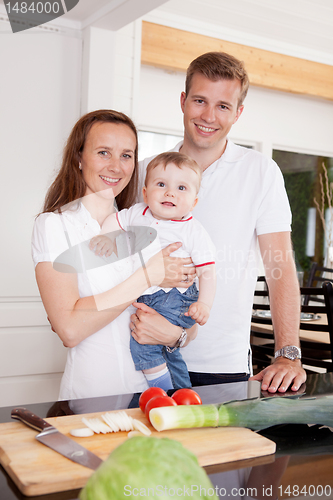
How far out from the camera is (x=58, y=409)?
1095 millimetres

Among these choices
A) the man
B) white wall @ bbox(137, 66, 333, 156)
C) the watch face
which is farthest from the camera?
white wall @ bbox(137, 66, 333, 156)

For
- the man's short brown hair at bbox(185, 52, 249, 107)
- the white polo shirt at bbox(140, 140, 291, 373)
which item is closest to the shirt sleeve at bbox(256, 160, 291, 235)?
the white polo shirt at bbox(140, 140, 291, 373)

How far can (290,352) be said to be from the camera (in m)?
1.58

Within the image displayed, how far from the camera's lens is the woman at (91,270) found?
1.33 metres

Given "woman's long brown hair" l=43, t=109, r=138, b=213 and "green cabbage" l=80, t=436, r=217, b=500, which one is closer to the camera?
"green cabbage" l=80, t=436, r=217, b=500

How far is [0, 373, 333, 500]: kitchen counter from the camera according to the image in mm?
743

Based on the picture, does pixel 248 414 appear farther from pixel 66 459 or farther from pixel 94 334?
pixel 94 334

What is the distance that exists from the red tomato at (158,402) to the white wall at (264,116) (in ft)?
12.5

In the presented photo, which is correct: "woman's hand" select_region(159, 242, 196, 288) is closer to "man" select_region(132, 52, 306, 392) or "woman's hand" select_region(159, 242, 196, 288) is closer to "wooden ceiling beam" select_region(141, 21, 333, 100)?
"man" select_region(132, 52, 306, 392)

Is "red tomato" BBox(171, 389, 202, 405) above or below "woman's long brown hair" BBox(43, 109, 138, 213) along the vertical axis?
below

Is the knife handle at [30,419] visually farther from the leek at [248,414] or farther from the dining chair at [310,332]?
the dining chair at [310,332]

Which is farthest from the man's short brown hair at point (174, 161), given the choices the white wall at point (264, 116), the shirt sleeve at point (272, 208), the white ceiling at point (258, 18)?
the white wall at point (264, 116)

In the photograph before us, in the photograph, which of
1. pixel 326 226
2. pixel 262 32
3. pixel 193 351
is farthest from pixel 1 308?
pixel 326 226

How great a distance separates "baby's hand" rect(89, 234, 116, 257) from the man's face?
694 mm
